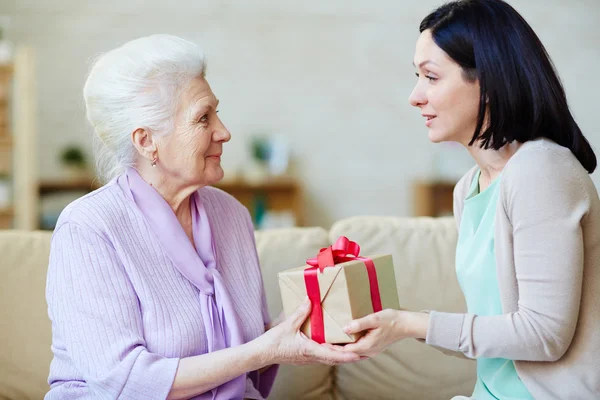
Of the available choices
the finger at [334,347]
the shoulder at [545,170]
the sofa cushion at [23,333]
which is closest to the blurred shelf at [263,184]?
the sofa cushion at [23,333]

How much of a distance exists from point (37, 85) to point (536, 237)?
4979 millimetres

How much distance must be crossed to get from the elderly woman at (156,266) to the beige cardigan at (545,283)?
0.31 meters

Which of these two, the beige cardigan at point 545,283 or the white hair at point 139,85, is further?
the white hair at point 139,85

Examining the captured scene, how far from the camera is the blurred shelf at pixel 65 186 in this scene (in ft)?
17.4

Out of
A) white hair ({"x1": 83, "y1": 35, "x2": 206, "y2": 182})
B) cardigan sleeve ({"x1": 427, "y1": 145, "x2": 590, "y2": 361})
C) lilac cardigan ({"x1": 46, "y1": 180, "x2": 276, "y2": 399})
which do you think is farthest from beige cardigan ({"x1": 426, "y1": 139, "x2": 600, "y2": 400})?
white hair ({"x1": 83, "y1": 35, "x2": 206, "y2": 182})

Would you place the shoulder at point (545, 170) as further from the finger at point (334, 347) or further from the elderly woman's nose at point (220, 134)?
the elderly woman's nose at point (220, 134)

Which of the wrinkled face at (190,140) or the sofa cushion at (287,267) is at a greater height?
the wrinkled face at (190,140)

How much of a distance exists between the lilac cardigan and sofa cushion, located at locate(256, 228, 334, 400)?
43cm

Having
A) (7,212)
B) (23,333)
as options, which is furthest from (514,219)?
(7,212)

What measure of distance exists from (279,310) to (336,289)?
30.4 inches

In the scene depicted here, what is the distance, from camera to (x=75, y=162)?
17.7 ft

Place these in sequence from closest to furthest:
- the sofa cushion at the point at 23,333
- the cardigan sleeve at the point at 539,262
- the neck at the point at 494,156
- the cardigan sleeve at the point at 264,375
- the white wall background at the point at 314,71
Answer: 1. the cardigan sleeve at the point at 539,262
2. the neck at the point at 494,156
3. the cardigan sleeve at the point at 264,375
4. the sofa cushion at the point at 23,333
5. the white wall background at the point at 314,71

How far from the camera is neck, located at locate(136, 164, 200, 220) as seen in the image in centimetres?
177

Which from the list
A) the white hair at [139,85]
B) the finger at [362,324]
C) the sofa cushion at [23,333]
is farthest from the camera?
the sofa cushion at [23,333]
